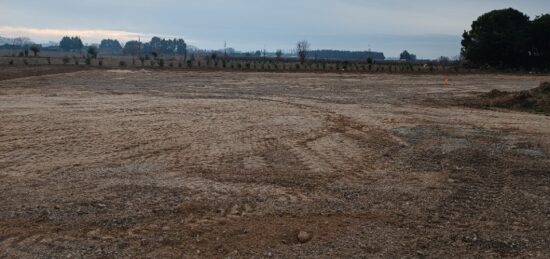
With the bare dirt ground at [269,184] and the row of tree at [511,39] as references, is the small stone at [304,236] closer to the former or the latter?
the bare dirt ground at [269,184]

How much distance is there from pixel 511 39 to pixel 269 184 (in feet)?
158

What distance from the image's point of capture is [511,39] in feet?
165

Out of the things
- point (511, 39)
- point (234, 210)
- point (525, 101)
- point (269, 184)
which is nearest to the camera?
point (234, 210)

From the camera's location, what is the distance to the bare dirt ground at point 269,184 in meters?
5.97

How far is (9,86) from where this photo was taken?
2498 cm

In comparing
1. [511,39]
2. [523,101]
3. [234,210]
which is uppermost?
[511,39]

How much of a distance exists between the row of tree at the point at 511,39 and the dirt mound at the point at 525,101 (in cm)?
3168

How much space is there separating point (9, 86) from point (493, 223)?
23711mm

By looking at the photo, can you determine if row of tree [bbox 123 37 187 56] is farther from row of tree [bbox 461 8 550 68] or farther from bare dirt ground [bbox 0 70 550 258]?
bare dirt ground [bbox 0 70 550 258]

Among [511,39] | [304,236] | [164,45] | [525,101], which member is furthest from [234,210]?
[164,45]

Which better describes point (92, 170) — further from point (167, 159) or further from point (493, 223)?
point (493, 223)

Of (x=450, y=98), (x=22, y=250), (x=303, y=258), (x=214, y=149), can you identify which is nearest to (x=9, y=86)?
(x=214, y=149)

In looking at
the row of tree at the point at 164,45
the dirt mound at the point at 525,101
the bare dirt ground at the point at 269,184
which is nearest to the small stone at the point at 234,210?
the bare dirt ground at the point at 269,184

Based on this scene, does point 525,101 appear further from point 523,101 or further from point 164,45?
point 164,45
